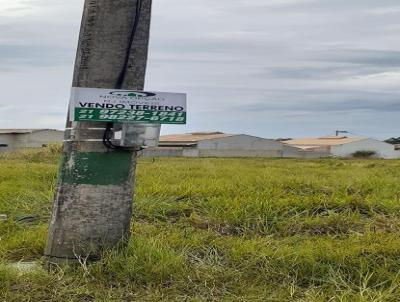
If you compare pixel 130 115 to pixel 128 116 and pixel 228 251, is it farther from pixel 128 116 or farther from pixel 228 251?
pixel 228 251

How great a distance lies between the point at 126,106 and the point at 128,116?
71 mm

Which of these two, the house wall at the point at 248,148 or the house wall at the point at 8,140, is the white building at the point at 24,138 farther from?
the house wall at the point at 248,148

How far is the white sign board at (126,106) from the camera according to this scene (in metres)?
3.77

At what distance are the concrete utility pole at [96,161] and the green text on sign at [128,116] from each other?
8.5 inches

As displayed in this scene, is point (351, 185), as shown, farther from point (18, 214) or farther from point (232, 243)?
point (18, 214)

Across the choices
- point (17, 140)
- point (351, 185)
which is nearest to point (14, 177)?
point (351, 185)

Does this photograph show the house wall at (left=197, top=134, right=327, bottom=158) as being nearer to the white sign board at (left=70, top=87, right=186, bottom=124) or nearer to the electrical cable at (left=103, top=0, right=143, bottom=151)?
the electrical cable at (left=103, top=0, right=143, bottom=151)

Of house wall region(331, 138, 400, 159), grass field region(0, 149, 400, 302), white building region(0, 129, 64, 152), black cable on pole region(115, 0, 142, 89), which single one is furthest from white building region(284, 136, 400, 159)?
black cable on pole region(115, 0, 142, 89)

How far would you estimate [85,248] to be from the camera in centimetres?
396

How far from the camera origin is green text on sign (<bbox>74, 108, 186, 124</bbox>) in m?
3.76

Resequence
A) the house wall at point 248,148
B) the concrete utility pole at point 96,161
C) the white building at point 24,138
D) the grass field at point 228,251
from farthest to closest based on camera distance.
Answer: the white building at point 24,138 → the house wall at point 248,148 → the concrete utility pole at point 96,161 → the grass field at point 228,251

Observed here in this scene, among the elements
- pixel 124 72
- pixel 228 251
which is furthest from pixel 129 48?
pixel 228 251

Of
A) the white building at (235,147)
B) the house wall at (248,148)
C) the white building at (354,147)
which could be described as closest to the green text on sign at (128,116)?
the white building at (235,147)

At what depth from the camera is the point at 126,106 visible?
3.84m
